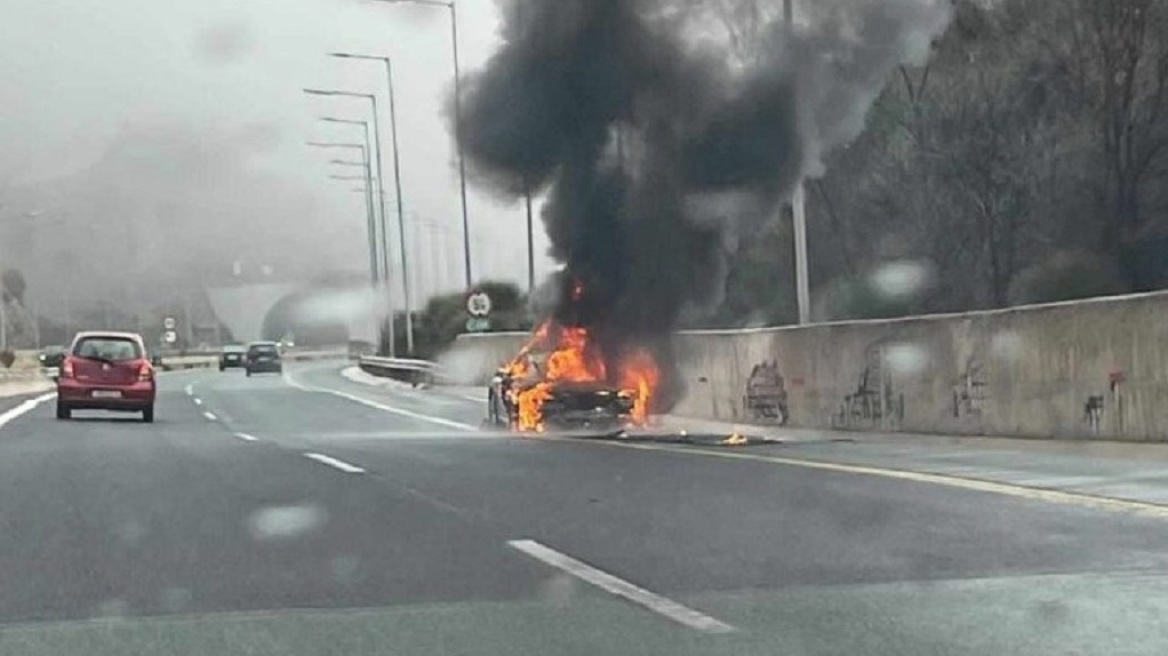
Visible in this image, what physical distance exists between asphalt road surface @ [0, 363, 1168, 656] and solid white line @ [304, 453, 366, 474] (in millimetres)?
107

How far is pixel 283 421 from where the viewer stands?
31672 mm

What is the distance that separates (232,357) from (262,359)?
13841mm

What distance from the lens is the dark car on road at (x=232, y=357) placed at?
86688mm

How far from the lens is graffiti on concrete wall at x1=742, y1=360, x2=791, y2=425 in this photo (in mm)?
25359

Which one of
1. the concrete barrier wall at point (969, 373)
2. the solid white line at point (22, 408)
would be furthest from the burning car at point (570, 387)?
the solid white line at point (22, 408)

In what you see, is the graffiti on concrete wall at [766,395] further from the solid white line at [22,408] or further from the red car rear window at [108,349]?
the solid white line at [22,408]

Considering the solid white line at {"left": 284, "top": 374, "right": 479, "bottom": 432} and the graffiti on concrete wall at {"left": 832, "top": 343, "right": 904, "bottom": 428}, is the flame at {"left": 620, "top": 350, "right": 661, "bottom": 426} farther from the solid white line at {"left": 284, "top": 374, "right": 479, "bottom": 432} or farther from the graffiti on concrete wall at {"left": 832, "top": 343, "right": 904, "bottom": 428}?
the graffiti on concrete wall at {"left": 832, "top": 343, "right": 904, "bottom": 428}

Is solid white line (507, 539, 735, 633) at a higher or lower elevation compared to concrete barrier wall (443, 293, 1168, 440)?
lower

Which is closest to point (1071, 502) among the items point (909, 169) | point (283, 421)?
point (283, 421)

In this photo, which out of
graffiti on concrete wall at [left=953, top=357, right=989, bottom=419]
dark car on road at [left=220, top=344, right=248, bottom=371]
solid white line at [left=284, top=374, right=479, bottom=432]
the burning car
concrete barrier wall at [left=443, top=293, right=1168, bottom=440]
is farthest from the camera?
dark car on road at [left=220, top=344, right=248, bottom=371]

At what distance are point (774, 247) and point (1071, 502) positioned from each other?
35.8m

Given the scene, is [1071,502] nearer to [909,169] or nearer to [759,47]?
[759,47]

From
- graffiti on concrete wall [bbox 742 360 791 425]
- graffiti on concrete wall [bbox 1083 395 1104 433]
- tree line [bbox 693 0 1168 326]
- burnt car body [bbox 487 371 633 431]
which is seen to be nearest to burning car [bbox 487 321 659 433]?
burnt car body [bbox 487 371 633 431]

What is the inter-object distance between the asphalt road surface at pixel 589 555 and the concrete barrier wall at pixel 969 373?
3.06 ft
